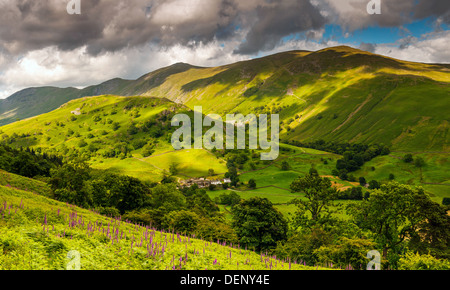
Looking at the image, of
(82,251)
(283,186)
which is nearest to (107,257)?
(82,251)

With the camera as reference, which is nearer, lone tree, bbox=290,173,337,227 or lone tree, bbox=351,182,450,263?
lone tree, bbox=351,182,450,263

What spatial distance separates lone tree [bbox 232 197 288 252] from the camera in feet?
153

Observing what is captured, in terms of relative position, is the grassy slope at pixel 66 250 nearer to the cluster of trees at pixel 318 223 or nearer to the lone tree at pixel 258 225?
the cluster of trees at pixel 318 223

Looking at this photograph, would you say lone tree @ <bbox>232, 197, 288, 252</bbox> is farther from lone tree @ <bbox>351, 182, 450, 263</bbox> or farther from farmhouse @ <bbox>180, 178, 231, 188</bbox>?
farmhouse @ <bbox>180, 178, 231, 188</bbox>

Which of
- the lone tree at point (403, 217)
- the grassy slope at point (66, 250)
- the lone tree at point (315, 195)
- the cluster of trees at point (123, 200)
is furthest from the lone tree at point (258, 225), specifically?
the grassy slope at point (66, 250)

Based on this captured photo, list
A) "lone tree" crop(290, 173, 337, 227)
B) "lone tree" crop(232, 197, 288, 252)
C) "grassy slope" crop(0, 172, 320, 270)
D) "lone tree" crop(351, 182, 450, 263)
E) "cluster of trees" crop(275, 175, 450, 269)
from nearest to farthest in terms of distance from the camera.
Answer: "grassy slope" crop(0, 172, 320, 270) < "cluster of trees" crop(275, 175, 450, 269) < "lone tree" crop(351, 182, 450, 263) < "lone tree" crop(232, 197, 288, 252) < "lone tree" crop(290, 173, 337, 227)

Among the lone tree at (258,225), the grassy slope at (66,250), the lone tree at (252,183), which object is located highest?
the grassy slope at (66,250)

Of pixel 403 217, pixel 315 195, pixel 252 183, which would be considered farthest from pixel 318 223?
pixel 252 183

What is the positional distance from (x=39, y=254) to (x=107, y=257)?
3239 millimetres

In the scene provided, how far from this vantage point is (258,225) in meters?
47.5

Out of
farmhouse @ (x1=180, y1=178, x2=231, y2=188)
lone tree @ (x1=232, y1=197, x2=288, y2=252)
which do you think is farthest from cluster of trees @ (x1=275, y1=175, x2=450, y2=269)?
farmhouse @ (x1=180, y1=178, x2=231, y2=188)

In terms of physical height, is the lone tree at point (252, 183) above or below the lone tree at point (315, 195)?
below

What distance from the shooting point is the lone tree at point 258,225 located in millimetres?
46625
